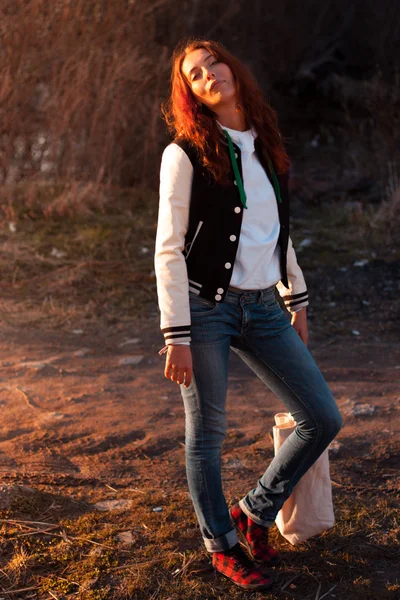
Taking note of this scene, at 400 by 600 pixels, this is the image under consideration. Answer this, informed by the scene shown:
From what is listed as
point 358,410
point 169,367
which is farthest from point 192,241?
point 358,410

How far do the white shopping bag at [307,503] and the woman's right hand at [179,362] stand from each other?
59 cm

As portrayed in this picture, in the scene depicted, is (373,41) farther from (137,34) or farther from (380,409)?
(380,409)

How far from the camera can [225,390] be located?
8.64 feet

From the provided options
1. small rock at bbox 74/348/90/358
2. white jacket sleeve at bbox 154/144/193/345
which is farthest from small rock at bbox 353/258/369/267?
white jacket sleeve at bbox 154/144/193/345

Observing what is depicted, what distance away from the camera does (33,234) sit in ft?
26.4

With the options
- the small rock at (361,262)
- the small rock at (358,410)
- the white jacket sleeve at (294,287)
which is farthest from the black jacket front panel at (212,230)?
the small rock at (361,262)

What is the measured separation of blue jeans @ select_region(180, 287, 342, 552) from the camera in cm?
257

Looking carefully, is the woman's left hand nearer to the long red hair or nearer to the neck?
the long red hair

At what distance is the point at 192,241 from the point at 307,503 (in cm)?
115

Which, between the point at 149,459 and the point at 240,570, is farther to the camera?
the point at 149,459

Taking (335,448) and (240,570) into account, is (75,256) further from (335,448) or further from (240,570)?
(240,570)

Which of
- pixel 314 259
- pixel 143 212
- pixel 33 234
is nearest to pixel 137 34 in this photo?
pixel 143 212

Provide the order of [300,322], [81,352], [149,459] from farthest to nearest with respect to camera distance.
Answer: [81,352], [149,459], [300,322]

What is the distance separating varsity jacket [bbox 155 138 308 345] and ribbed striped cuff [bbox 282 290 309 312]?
0.49 meters
